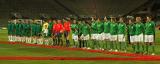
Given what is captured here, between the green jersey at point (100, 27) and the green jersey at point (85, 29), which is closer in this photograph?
the green jersey at point (100, 27)

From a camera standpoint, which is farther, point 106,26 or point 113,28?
point 106,26

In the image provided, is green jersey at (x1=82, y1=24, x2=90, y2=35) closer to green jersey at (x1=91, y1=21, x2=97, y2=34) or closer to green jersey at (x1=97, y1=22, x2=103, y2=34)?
green jersey at (x1=91, y1=21, x2=97, y2=34)

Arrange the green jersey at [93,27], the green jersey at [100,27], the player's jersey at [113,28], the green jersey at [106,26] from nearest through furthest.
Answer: the player's jersey at [113,28], the green jersey at [106,26], the green jersey at [100,27], the green jersey at [93,27]

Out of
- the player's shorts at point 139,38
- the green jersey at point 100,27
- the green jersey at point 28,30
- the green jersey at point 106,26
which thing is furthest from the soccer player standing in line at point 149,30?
the green jersey at point 28,30

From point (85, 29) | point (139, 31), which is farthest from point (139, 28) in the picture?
point (85, 29)

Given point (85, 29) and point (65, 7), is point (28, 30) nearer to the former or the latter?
point (85, 29)

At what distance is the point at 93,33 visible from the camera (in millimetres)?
34375

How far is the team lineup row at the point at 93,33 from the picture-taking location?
29062 mm

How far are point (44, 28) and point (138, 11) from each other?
6255cm

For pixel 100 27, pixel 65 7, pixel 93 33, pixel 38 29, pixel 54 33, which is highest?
pixel 65 7

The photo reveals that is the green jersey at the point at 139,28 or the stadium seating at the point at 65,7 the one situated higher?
the stadium seating at the point at 65,7

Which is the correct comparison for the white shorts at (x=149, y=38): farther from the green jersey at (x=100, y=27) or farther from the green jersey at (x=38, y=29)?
the green jersey at (x=38, y=29)

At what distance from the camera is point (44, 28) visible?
41.1 metres

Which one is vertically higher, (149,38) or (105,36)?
(105,36)
